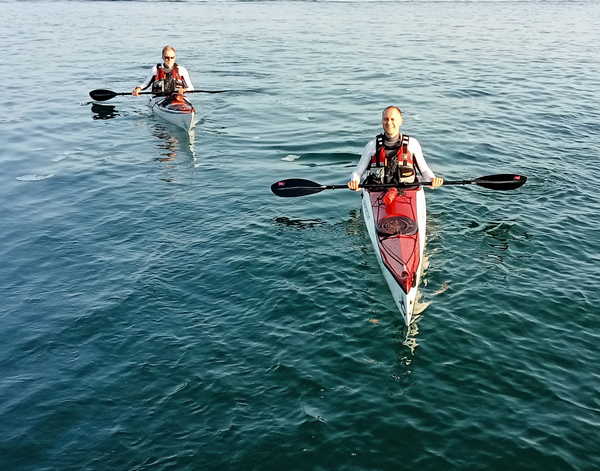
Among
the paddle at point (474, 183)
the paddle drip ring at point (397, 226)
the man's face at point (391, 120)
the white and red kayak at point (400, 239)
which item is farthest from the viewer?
the paddle at point (474, 183)

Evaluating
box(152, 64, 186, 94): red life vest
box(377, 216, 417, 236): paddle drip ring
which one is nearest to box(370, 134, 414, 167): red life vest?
box(377, 216, 417, 236): paddle drip ring

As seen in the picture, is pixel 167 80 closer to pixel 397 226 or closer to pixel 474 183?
pixel 474 183

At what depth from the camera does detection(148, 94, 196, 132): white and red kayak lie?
18344mm

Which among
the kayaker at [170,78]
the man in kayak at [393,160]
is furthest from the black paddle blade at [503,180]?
the kayaker at [170,78]

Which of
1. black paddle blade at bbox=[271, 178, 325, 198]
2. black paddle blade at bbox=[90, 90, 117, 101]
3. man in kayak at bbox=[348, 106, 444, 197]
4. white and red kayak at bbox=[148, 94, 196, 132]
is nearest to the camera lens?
man in kayak at bbox=[348, 106, 444, 197]

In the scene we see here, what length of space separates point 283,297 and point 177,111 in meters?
11.3

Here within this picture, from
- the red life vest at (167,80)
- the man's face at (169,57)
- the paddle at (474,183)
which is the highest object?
the man's face at (169,57)

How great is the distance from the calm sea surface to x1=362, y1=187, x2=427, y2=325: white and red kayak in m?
0.45

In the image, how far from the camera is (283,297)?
9383mm

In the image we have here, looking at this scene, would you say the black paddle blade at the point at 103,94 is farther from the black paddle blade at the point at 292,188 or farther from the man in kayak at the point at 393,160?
the man in kayak at the point at 393,160

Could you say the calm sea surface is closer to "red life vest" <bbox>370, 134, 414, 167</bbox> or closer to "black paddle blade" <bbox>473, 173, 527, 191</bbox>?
"black paddle blade" <bbox>473, 173, 527, 191</bbox>

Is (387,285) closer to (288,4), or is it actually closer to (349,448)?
(349,448)

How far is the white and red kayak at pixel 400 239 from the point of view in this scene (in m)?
8.55

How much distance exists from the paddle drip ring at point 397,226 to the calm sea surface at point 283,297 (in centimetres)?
86
